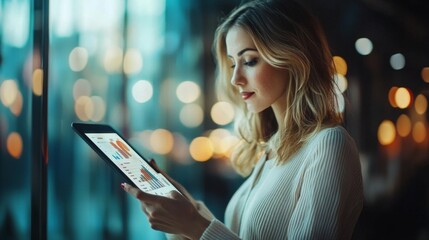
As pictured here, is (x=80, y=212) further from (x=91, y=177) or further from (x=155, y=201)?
(x=155, y=201)

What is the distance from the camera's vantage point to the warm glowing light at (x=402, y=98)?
1.58 meters

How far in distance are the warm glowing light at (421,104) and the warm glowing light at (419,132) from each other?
47mm

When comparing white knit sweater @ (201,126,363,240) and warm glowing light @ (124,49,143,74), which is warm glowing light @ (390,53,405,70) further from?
warm glowing light @ (124,49,143,74)

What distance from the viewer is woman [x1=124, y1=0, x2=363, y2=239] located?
918 mm

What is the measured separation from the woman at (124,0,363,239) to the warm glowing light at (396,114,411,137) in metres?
0.59

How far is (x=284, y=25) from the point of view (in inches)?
45.5

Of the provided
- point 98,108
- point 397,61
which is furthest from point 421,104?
point 98,108

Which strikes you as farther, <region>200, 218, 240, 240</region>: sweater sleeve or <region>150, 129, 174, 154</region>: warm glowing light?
<region>150, 129, 174, 154</region>: warm glowing light

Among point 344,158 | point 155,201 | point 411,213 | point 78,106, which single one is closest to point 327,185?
point 344,158

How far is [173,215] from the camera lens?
2.99 ft

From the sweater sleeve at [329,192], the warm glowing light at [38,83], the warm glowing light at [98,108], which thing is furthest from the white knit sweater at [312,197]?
the warm glowing light at [98,108]

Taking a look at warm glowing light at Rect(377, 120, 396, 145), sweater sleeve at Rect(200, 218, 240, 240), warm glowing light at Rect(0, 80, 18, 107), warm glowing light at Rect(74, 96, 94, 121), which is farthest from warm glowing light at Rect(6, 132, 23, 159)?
warm glowing light at Rect(377, 120, 396, 145)

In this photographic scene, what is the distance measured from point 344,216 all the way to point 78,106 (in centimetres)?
113

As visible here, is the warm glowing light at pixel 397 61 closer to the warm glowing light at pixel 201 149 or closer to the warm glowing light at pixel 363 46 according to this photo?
the warm glowing light at pixel 363 46
